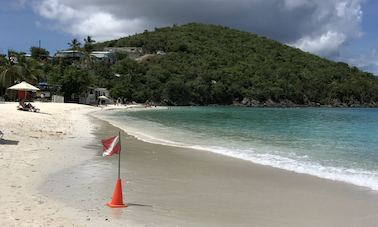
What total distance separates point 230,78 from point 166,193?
157 meters

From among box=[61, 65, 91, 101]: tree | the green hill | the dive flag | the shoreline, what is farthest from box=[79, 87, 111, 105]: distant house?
the dive flag

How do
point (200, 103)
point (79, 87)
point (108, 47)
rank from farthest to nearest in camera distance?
point (108, 47)
point (200, 103)
point (79, 87)

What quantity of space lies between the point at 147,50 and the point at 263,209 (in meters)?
179

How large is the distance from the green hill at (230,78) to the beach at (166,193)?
111 meters

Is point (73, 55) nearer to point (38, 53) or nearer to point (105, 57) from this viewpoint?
point (38, 53)

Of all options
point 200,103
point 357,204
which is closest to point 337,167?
point 357,204

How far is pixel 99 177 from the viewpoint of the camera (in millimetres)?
11898

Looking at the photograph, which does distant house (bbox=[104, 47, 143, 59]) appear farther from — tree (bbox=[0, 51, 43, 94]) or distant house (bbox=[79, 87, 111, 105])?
tree (bbox=[0, 51, 43, 94])

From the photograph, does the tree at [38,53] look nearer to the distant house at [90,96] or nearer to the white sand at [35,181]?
the distant house at [90,96]

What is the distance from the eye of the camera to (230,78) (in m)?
166

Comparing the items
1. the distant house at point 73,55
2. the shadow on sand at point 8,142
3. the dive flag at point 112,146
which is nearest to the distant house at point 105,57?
the distant house at point 73,55

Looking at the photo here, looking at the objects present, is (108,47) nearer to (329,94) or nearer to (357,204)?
(329,94)

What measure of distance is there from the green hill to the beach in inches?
4353

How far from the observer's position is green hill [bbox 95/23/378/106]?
139m
